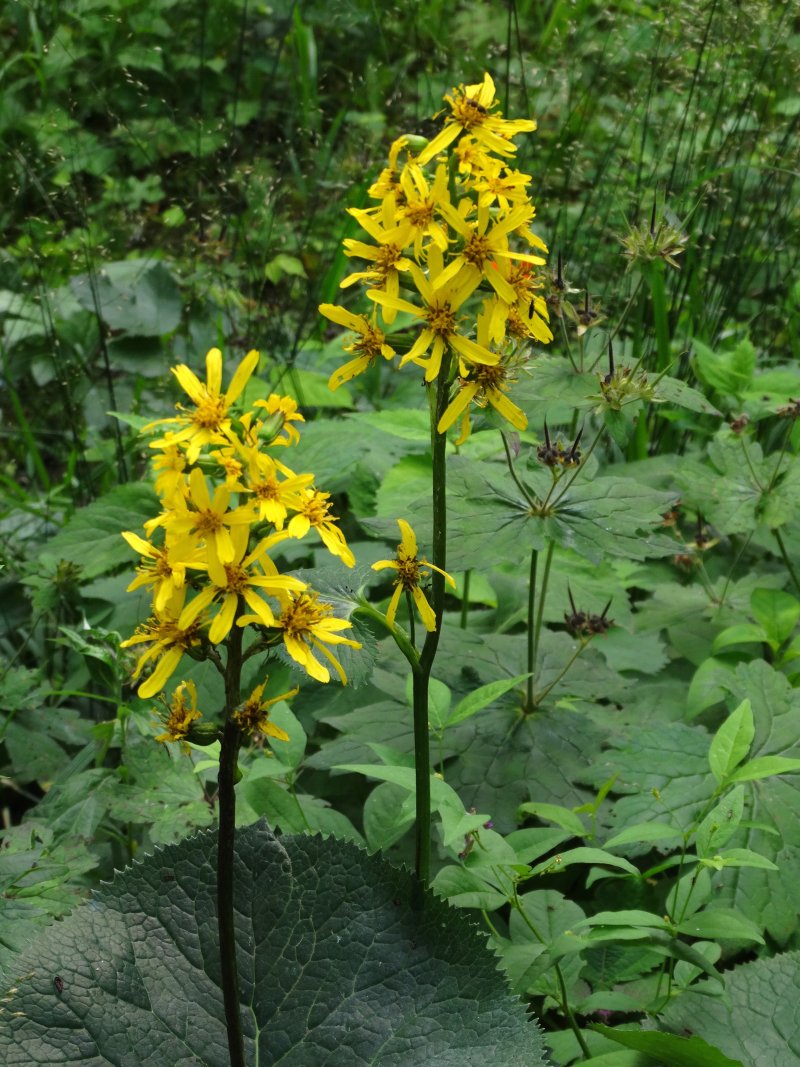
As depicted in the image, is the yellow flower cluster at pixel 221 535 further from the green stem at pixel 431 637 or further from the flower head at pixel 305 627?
the green stem at pixel 431 637

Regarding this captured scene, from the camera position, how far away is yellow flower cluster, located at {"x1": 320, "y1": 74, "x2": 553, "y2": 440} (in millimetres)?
1187

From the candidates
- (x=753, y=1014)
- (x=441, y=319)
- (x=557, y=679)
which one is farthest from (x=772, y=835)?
(x=441, y=319)

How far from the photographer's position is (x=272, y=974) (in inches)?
50.8

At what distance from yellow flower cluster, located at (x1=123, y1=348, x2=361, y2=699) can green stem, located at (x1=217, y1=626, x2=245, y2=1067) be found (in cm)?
3

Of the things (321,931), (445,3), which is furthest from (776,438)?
(445,3)

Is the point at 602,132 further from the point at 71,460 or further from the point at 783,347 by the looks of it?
the point at 71,460

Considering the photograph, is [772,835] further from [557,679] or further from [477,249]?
[477,249]

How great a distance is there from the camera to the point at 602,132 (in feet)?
14.3

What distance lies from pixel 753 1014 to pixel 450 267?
1.02m

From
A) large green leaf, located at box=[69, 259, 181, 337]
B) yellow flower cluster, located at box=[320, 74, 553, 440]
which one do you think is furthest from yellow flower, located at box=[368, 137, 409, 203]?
large green leaf, located at box=[69, 259, 181, 337]

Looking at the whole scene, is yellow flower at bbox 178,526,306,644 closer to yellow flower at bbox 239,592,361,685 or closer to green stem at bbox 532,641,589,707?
yellow flower at bbox 239,592,361,685

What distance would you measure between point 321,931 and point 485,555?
59cm

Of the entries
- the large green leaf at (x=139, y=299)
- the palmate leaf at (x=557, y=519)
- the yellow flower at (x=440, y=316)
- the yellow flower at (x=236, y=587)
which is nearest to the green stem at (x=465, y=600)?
the palmate leaf at (x=557, y=519)

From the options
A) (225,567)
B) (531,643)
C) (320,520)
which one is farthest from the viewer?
(531,643)
